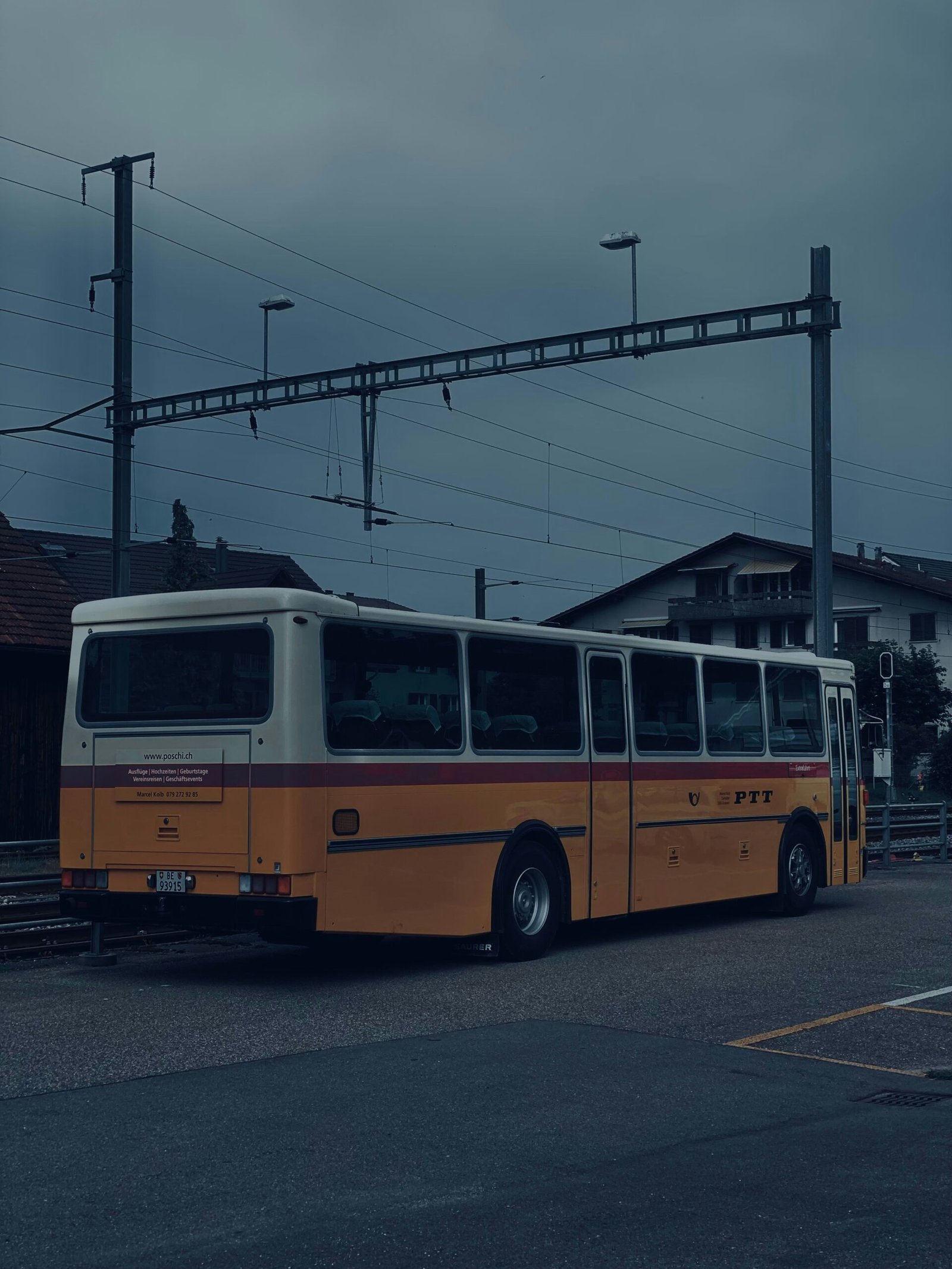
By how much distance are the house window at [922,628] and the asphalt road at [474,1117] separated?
55.7 m

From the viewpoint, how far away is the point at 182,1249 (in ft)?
17.0

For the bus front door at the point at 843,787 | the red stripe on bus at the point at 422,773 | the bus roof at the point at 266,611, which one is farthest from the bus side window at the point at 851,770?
the bus roof at the point at 266,611

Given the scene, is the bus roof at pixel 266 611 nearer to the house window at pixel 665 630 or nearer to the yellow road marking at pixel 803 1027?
the yellow road marking at pixel 803 1027

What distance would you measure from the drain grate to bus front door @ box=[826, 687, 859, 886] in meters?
10.2

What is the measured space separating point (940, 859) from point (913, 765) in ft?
105

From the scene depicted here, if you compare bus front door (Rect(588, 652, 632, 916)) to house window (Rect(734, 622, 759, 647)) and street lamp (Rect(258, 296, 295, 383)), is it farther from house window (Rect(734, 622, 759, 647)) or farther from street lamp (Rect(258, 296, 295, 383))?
house window (Rect(734, 622, 759, 647))

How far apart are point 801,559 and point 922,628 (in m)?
6.14

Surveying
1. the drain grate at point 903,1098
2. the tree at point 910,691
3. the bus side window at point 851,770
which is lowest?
the drain grate at point 903,1098

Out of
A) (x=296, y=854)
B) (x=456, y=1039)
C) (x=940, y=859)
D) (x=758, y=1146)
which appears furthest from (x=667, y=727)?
(x=940, y=859)

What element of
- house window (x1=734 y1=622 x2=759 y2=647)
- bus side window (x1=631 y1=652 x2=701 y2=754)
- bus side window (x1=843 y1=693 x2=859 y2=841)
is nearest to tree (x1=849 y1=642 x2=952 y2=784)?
house window (x1=734 y1=622 x2=759 y2=647)

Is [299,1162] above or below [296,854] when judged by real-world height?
below

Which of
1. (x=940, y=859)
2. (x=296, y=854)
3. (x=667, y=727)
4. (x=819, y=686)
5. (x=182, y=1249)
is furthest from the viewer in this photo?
(x=940, y=859)

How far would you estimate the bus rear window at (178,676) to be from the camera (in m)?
11.3

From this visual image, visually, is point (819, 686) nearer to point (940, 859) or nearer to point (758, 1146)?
point (940, 859)
